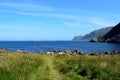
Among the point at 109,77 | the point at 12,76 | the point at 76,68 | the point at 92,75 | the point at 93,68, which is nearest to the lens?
the point at 12,76

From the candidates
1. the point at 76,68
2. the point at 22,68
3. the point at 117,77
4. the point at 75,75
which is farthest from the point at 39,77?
the point at 76,68

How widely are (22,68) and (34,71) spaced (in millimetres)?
1005

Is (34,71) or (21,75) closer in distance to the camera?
(21,75)

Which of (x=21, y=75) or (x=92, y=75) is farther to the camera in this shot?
(x=92, y=75)

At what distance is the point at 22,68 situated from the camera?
67.0 feet

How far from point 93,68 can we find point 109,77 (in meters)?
3.03

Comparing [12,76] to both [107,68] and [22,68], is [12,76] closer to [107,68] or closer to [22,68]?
[22,68]

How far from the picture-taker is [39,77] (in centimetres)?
1969

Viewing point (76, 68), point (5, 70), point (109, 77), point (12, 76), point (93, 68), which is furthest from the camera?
point (76, 68)

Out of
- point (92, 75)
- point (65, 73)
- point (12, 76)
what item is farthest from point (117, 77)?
point (12, 76)

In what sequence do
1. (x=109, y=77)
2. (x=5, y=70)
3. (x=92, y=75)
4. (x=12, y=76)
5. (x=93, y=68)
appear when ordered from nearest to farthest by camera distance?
1. (x=12, y=76)
2. (x=5, y=70)
3. (x=109, y=77)
4. (x=92, y=75)
5. (x=93, y=68)

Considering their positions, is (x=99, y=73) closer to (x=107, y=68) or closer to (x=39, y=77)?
(x=107, y=68)

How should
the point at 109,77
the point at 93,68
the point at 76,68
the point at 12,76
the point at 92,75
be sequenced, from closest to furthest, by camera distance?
1. the point at 12,76
2. the point at 109,77
3. the point at 92,75
4. the point at 93,68
5. the point at 76,68

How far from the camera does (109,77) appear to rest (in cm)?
2008
